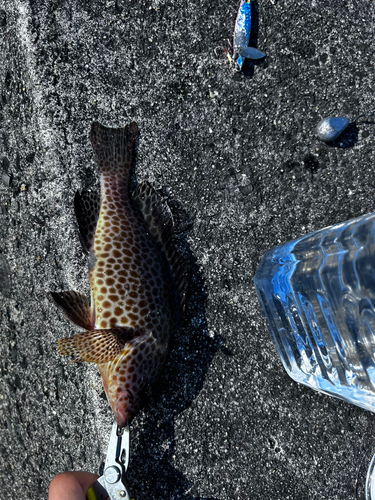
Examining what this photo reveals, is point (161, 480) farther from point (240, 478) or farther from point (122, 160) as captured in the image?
point (122, 160)

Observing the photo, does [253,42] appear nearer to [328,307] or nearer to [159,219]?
[159,219]

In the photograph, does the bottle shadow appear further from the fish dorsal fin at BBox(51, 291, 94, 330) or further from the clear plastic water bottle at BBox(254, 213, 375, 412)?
the fish dorsal fin at BBox(51, 291, 94, 330)

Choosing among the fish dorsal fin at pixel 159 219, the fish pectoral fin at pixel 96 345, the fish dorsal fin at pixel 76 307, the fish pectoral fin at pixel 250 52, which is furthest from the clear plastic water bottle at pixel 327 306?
the fish pectoral fin at pixel 250 52

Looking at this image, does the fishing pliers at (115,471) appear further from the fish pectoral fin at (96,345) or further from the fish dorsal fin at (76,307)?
the fish dorsal fin at (76,307)

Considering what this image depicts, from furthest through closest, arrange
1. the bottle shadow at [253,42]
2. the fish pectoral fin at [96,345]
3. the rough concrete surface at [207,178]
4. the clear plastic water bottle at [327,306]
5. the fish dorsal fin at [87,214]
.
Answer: the bottle shadow at [253,42]
the rough concrete surface at [207,178]
the fish dorsal fin at [87,214]
the clear plastic water bottle at [327,306]
the fish pectoral fin at [96,345]

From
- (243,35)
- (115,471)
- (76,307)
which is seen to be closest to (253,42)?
(243,35)
